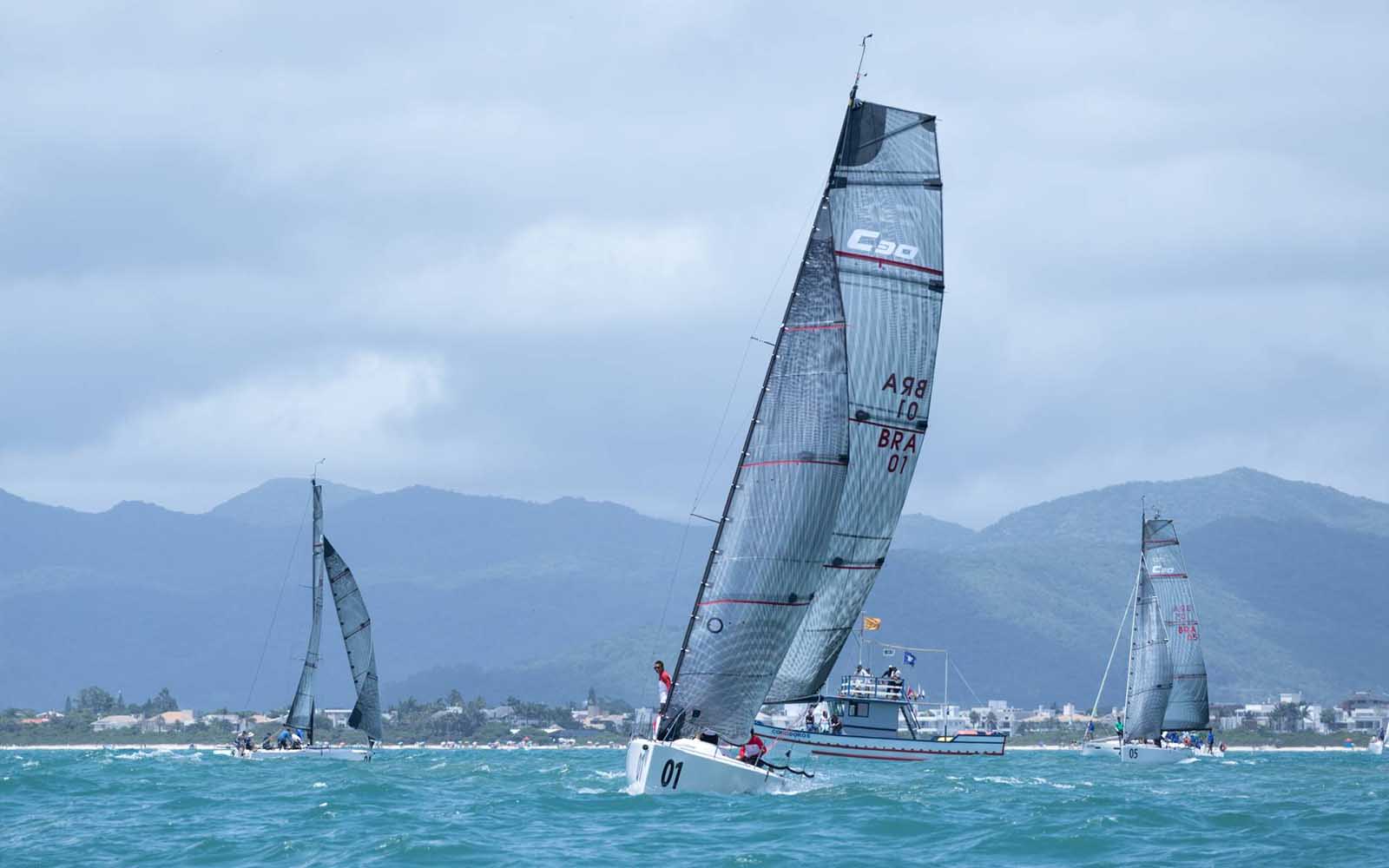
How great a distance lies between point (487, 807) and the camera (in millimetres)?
55719

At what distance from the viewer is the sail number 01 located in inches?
2044

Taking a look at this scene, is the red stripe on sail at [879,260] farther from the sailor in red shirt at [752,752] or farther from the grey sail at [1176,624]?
the grey sail at [1176,624]

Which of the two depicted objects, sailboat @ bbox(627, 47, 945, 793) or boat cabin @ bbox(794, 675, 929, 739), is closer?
sailboat @ bbox(627, 47, 945, 793)

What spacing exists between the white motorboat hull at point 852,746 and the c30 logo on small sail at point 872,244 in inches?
1123

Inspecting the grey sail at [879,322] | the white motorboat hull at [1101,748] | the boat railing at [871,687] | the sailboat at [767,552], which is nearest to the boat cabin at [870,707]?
the boat railing at [871,687]

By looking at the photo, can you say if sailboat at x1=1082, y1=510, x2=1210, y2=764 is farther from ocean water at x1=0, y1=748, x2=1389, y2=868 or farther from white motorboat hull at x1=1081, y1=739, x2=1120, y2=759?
ocean water at x1=0, y1=748, x2=1389, y2=868

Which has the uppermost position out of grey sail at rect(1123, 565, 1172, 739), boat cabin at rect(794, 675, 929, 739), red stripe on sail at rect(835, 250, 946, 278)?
red stripe on sail at rect(835, 250, 946, 278)

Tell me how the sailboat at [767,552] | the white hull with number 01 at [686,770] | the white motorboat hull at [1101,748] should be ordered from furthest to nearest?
the white motorboat hull at [1101,748] < the sailboat at [767,552] < the white hull with number 01 at [686,770]

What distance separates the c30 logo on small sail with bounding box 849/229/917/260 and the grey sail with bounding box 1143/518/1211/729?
61064 millimetres

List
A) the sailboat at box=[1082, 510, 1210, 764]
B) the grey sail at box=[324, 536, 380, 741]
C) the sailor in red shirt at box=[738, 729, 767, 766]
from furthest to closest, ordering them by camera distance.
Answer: the sailboat at box=[1082, 510, 1210, 764] → the grey sail at box=[324, 536, 380, 741] → the sailor in red shirt at box=[738, 729, 767, 766]

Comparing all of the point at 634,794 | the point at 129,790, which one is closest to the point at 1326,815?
the point at 634,794

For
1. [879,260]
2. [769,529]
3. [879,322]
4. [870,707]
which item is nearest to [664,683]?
[769,529]

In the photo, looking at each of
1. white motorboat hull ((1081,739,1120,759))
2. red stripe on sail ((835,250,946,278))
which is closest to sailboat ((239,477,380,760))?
red stripe on sail ((835,250,946,278))

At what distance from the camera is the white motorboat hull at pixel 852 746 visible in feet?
303
